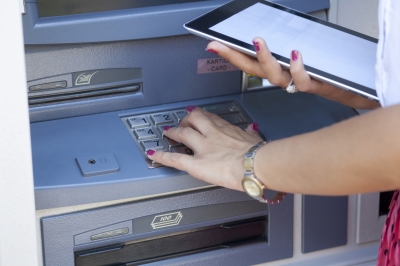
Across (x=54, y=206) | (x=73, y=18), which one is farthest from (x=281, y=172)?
(x=73, y=18)

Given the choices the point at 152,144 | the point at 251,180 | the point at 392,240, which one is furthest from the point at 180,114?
the point at 392,240

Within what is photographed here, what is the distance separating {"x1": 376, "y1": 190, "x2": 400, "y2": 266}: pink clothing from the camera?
1.23 m

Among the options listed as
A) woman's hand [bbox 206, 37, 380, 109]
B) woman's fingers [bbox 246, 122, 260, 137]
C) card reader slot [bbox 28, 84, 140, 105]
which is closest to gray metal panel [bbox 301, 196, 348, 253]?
woman's fingers [bbox 246, 122, 260, 137]

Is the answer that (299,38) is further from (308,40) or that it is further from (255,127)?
(255,127)

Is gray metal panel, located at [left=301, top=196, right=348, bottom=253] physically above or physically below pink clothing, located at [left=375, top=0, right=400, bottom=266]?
below

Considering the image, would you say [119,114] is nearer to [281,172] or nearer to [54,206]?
→ [54,206]

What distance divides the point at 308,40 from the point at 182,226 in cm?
56

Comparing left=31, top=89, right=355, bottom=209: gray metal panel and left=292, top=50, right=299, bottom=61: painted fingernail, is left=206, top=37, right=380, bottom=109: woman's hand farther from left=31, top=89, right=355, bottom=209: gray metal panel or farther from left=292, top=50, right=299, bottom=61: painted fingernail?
left=31, top=89, right=355, bottom=209: gray metal panel

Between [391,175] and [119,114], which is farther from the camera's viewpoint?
[119,114]

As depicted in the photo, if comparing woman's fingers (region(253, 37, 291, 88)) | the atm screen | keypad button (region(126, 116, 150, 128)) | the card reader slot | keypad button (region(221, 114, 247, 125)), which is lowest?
keypad button (region(221, 114, 247, 125))

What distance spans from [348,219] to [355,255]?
0.14 meters

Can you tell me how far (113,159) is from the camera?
1399mm

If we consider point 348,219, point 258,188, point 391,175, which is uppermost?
point 391,175

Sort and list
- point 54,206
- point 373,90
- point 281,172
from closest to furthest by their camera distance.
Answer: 1. point 281,172
2. point 373,90
3. point 54,206
